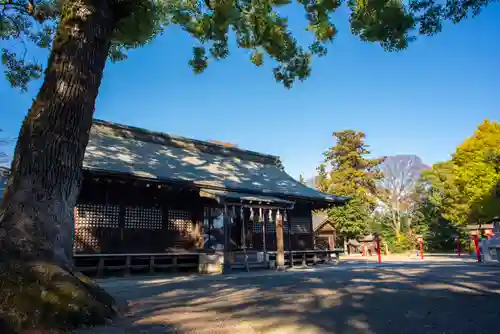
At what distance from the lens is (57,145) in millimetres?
4141

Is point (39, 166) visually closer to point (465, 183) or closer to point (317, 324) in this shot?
point (317, 324)

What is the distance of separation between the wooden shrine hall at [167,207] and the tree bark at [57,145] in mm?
6336

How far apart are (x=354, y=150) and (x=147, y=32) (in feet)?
104

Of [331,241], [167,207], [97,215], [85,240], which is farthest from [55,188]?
[331,241]

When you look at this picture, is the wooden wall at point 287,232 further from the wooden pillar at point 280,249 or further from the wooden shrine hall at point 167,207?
the wooden pillar at point 280,249

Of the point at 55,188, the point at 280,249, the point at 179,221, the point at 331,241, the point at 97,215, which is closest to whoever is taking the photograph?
the point at 55,188

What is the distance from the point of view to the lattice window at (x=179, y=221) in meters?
13.0

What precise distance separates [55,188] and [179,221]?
9364 millimetres

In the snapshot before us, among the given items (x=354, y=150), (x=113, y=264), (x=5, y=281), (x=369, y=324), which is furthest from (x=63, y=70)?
(x=354, y=150)

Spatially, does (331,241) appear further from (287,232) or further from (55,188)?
(55,188)

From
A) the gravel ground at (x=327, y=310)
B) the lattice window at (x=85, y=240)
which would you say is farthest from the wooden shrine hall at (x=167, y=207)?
the gravel ground at (x=327, y=310)

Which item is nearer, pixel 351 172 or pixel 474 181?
pixel 474 181

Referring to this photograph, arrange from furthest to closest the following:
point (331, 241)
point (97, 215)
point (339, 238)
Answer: point (339, 238), point (331, 241), point (97, 215)

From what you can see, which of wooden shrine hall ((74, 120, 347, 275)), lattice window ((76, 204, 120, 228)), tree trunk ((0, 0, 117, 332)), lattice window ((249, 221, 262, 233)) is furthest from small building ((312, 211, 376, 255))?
tree trunk ((0, 0, 117, 332))
